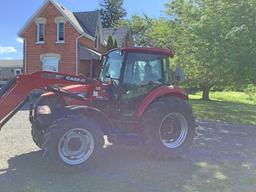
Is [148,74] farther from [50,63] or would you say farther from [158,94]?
[50,63]

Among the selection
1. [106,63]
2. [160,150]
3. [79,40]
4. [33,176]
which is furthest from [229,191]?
[79,40]

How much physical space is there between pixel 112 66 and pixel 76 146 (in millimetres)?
2252

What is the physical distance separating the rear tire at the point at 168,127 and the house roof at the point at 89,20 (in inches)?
1028

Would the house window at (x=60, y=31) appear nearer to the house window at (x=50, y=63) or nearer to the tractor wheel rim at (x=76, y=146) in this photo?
the house window at (x=50, y=63)

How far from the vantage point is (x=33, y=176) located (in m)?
7.43

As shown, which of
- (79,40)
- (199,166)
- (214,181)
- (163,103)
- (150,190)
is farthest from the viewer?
(79,40)

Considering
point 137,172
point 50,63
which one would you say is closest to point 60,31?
point 50,63

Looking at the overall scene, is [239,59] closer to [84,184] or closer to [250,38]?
[250,38]

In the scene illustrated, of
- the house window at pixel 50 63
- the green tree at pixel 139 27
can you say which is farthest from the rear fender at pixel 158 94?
the green tree at pixel 139 27

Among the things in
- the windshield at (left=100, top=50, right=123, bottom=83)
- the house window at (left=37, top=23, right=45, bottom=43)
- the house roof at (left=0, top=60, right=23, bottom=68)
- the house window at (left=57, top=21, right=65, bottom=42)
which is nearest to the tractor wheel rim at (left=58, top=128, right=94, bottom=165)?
the windshield at (left=100, top=50, right=123, bottom=83)

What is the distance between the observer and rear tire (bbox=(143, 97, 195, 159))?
8.79 meters

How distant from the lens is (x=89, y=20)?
1410 inches

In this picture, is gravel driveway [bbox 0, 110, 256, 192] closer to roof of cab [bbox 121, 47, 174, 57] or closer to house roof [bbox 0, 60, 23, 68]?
roof of cab [bbox 121, 47, 174, 57]

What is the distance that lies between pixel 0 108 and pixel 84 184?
223 cm
